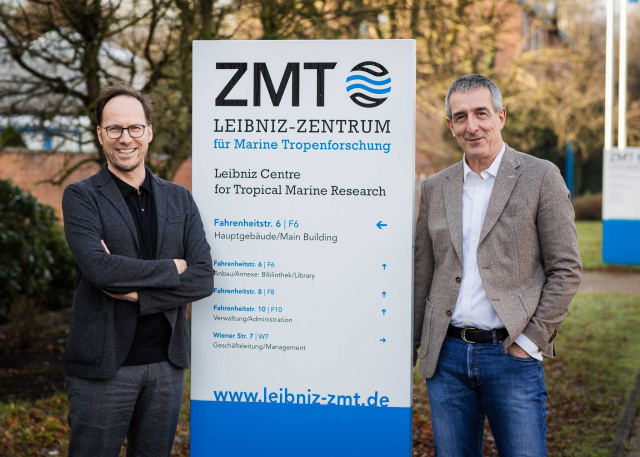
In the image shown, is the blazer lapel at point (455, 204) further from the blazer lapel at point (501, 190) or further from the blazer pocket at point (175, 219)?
the blazer pocket at point (175, 219)

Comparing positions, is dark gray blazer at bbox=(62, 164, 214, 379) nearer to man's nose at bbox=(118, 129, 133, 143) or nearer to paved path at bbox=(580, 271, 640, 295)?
man's nose at bbox=(118, 129, 133, 143)

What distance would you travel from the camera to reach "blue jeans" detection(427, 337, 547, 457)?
2.96m

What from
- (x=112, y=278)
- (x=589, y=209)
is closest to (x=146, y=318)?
(x=112, y=278)

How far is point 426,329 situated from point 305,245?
626mm

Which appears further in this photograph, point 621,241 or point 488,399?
Result: point 621,241

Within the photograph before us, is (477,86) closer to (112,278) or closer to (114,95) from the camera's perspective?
(114,95)

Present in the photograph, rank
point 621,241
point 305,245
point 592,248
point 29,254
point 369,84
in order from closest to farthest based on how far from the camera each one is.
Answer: point 369,84, point 305,245, point 29,254, point 621,241, point 592,248

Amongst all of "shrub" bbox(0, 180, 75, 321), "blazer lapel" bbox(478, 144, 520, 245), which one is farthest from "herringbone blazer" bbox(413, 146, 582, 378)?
"shrub" bbox(0, 180, 75, 321)

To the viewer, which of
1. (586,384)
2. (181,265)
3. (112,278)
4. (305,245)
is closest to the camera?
(112,278)

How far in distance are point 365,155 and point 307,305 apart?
696 mm

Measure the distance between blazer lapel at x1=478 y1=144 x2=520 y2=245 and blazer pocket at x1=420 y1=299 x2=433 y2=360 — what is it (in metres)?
0.37

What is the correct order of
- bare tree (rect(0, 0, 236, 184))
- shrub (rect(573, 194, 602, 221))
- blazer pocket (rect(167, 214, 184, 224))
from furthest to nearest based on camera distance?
shrub (rect(573, 194, 602, 221))
bare tree (rect(0, 0, 236, 184))
blazer pocket (rect(167, 214, 184, 224))

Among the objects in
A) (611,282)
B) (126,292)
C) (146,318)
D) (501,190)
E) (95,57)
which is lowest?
(611,282)

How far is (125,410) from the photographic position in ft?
9.84
